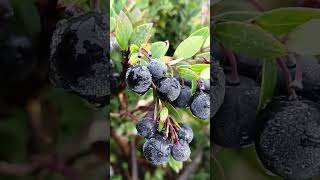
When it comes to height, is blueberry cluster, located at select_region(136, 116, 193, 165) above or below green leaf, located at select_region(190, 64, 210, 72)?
below

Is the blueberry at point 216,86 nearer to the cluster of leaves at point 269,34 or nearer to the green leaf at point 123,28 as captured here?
the cluster of leaves at point 269,34

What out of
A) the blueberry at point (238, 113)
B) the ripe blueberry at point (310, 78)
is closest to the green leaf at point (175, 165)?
the blueberry at point (238, 113)

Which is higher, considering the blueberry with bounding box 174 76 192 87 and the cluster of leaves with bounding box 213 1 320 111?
the cluster of leaves with bounding box 213 1 320 111

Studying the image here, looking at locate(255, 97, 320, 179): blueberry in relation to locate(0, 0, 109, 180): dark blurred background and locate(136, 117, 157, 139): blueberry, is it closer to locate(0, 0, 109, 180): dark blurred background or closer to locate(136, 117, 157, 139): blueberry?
locate(136, 117, 157, 139): blueberry

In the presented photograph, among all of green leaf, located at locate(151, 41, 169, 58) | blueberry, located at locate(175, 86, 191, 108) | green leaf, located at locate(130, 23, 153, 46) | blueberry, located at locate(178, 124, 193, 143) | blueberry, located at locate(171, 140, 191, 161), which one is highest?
green leaf, located at locate(130, 23, 153, 46)

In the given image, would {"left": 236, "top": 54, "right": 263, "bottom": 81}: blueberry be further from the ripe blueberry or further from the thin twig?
the thin twig

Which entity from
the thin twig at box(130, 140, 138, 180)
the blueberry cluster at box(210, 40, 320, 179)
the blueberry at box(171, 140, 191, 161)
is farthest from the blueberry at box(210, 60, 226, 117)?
the thin twig at box(130, 140, 138, 180)

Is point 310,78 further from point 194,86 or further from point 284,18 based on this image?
point 194,86

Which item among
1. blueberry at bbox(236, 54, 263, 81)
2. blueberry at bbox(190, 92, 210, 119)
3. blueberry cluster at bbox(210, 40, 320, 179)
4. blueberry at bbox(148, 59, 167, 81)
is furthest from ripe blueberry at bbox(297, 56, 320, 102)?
blueberry at bbox(148, 59, 167, 81)
